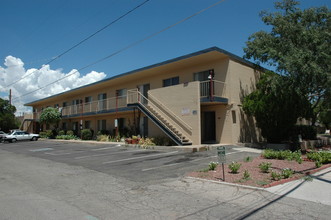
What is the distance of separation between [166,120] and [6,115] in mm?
47451

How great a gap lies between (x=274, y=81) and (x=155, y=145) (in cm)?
870

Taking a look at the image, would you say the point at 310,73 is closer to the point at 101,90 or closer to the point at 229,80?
the point at 229,80

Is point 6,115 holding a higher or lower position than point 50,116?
higher

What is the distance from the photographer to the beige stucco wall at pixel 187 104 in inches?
698

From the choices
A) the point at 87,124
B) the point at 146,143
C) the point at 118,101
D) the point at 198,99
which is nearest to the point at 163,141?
the point at 146,143

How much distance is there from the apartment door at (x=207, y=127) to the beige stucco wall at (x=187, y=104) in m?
2.25

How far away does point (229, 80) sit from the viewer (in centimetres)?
1873

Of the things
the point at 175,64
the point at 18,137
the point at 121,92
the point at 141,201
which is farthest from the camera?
the point at 18,137

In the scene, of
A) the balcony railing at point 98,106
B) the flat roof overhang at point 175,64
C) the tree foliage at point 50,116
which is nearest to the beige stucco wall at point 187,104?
the flat roof overhang at point 175,64

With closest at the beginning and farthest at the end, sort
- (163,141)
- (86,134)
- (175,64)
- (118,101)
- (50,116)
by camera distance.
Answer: (163,141) → (175,64) → (118,101) → (86,134) → (50,116)

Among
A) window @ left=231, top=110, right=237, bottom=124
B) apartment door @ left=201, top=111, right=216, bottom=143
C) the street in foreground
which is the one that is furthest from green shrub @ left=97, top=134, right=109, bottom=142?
the street in foreground

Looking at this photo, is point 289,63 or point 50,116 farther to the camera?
point 50,116

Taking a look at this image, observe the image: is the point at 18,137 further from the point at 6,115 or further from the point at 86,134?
the point at 6,115

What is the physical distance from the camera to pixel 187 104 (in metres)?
18.5
